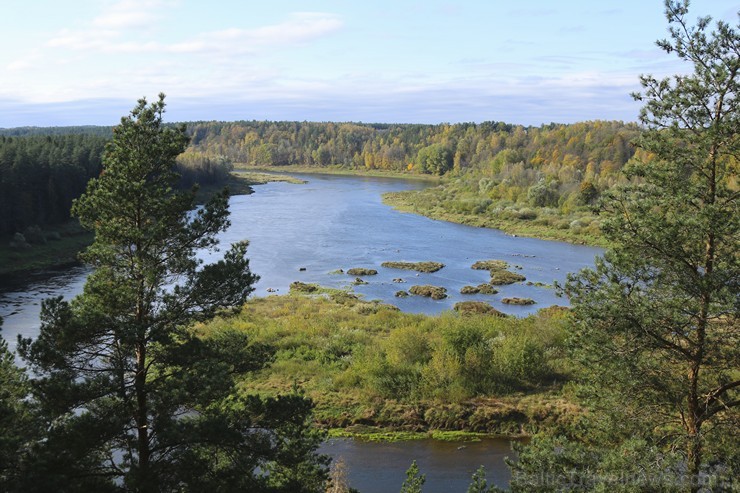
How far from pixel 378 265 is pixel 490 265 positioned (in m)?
8.89

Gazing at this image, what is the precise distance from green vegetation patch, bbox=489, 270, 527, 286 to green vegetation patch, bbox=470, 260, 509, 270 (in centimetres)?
224

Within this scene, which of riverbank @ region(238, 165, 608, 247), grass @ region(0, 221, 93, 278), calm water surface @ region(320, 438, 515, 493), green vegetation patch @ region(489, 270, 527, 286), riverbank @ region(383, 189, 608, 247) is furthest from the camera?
riverbank @ region(238, 165, 608, 247)

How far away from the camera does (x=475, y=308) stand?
3762 centimetres

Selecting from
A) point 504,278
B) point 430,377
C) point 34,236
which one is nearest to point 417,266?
point 504,278

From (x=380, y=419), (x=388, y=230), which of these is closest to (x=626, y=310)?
(x=380, y=419)

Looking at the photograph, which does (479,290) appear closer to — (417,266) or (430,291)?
(430,291)

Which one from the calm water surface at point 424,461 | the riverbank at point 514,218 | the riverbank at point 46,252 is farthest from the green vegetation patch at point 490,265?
the calm water surface at point 424,461

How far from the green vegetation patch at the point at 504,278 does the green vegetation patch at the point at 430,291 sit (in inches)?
186

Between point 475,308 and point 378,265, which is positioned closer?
point 475,308

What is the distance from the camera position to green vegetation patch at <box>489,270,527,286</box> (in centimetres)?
4547

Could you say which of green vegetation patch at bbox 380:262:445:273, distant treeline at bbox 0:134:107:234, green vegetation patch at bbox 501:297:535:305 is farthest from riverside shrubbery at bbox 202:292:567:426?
distant treeline at bbox 0:134:107:234

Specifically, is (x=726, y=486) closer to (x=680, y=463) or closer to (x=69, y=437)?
(x=680, y=463)

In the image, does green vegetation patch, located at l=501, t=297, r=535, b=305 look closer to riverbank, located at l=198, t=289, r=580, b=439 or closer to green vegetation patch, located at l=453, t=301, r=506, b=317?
green vegetation patch, located at l=453, t=301, r=506, b=317

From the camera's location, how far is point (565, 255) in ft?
188
